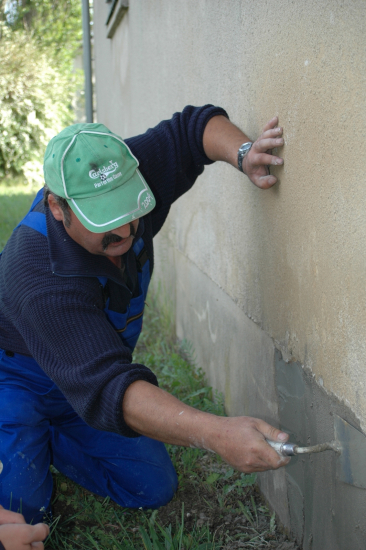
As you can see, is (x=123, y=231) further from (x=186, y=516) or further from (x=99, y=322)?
(x=186, y=516)

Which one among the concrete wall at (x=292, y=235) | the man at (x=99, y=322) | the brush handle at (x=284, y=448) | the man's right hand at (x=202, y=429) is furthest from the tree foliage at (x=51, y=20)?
the brush handle at (x=284, y=448)

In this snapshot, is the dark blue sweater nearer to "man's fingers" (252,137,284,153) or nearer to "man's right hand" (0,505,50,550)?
"man's right hand" (0,505,50,550)

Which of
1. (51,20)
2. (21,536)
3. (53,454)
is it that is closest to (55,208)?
(21,536)

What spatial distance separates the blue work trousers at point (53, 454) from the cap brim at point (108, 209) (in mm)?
814

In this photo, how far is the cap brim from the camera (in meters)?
1.62

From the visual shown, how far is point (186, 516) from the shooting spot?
2.09 m

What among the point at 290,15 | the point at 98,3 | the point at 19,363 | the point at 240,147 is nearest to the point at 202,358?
the point at 19,363

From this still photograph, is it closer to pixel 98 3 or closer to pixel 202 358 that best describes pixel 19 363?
pixel 202 358

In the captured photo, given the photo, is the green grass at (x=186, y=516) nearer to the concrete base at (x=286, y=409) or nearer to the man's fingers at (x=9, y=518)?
the concrete base at (x=286, y=409)

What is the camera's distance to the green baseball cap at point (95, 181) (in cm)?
163

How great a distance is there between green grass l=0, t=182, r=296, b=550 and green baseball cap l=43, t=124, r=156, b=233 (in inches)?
43.2

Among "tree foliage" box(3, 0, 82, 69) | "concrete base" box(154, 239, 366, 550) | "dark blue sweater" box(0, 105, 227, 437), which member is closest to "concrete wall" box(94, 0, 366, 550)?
"concrete base" box(154, 239, 366, 550)

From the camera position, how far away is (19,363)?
7.12 feet

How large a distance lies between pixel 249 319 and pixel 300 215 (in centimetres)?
68
